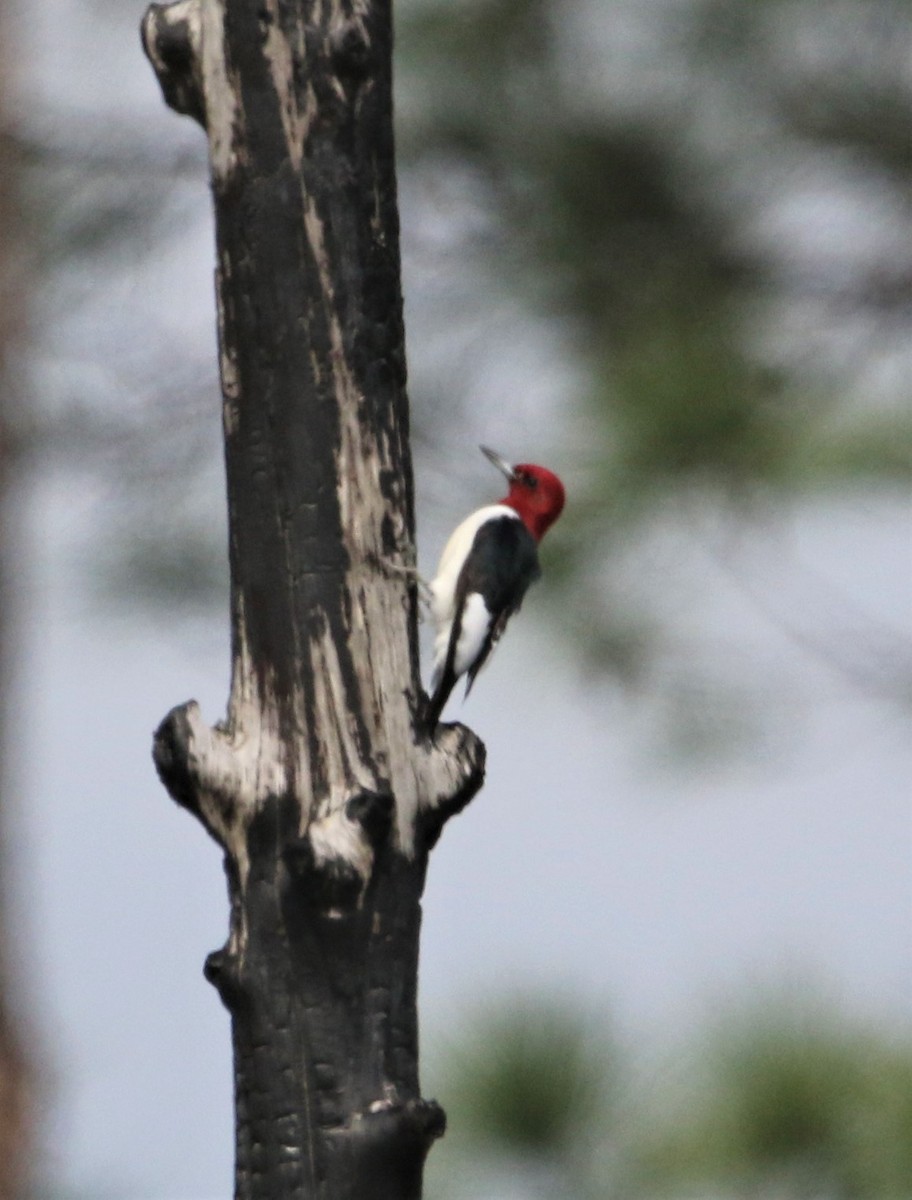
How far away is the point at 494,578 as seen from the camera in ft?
9.75

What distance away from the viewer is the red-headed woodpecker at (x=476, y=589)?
2867mm

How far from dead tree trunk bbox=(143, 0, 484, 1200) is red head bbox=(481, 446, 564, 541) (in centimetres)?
148

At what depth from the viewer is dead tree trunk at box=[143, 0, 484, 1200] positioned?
180 centimetres

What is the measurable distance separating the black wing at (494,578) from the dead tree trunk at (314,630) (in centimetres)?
91

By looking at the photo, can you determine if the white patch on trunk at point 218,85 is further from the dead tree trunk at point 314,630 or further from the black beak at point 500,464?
the black beak at point 500,464

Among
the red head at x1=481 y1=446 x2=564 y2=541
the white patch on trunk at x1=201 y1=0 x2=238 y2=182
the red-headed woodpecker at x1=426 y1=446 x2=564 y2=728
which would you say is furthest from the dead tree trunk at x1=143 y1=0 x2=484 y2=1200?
the red head at x1=481 y1=446 x2=564 y2=541

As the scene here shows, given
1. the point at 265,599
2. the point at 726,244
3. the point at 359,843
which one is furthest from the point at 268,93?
the point at 726,244

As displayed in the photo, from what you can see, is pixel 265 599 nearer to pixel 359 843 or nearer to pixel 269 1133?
pixel 359 843

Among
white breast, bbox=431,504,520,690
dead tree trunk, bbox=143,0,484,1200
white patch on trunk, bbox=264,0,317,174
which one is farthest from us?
white breast, bbox=431,504,520,690

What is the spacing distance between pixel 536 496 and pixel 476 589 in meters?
0.57

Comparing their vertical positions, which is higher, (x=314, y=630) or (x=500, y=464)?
(x=500, y=464)

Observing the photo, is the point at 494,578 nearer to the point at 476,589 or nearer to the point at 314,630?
the point at 476,589

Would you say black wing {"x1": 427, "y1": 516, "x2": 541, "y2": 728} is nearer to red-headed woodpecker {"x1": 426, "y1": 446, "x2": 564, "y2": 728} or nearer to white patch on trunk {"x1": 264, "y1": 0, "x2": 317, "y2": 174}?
red-headed woodpecker {"x1": 426, "y1": 446, "x2": 564, "y2": 728}

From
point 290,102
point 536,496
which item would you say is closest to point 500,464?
point 536,496
